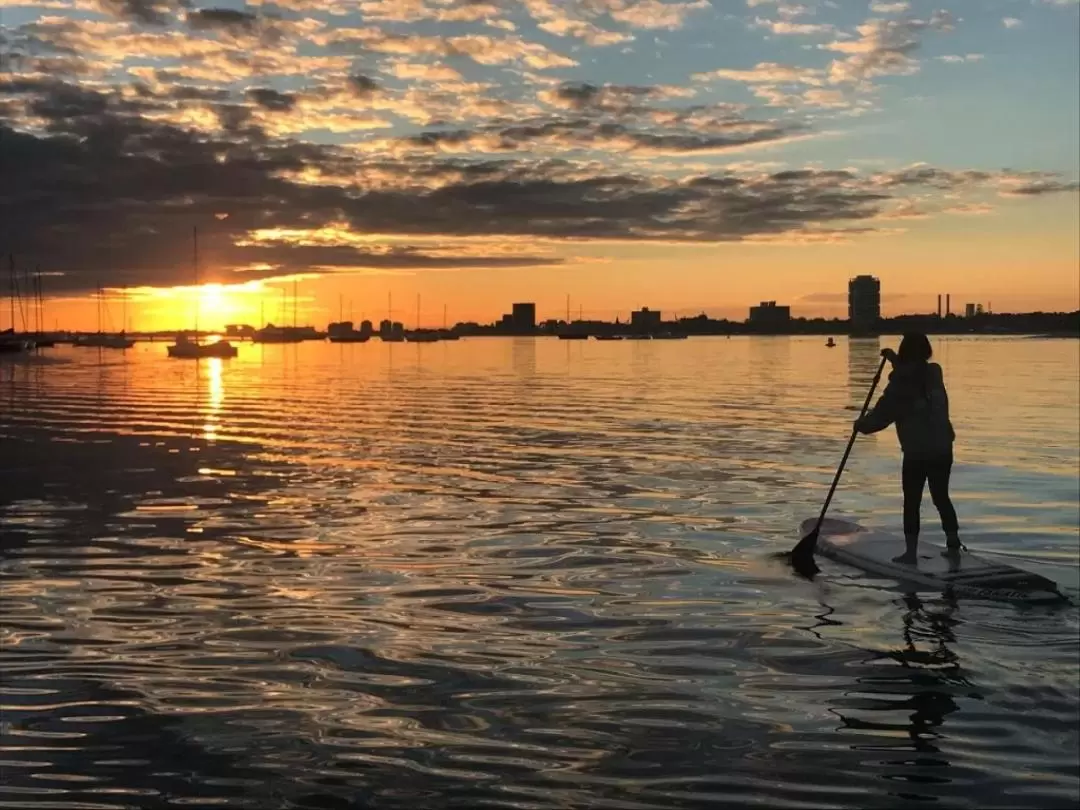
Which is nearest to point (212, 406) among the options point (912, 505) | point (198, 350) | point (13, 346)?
point (912, 505)

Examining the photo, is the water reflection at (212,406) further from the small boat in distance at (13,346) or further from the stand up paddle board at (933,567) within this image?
the small boat in distance at (13,346)

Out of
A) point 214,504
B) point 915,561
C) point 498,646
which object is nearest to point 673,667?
point 498,646

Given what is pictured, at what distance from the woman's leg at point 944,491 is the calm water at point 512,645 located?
3.86 ft

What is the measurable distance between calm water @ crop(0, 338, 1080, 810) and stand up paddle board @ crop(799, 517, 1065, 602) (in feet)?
0.96

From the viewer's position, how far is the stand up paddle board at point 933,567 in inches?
453

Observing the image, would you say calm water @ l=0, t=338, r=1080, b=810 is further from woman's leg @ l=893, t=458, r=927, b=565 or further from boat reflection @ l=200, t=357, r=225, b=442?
boat reflection @ l=200, t=357, r=225, b=442

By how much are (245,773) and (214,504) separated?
12917mm

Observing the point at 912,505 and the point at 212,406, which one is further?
the point at 212,406

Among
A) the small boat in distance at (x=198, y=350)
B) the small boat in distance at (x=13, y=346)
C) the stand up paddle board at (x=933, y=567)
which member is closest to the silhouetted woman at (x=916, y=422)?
the stand up paddle board at (x=933, y=567)

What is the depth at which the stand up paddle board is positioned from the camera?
37.8 feet

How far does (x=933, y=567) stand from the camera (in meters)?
12.5

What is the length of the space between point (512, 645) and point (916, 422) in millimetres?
6001

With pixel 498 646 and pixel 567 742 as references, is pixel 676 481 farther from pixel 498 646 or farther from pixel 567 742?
pixel 567 742

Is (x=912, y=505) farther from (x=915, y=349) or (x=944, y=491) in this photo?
(x=915, y=349)
